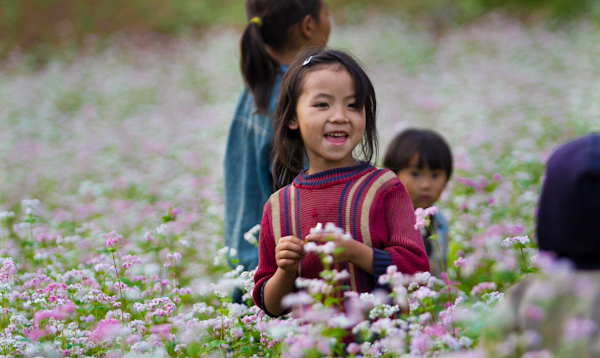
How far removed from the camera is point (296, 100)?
95.5 inches

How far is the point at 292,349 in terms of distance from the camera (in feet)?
5.61

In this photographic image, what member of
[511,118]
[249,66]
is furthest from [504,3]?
[249,66]

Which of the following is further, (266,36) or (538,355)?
(266,36)

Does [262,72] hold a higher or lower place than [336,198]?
higher

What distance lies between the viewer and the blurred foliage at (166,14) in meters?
19.1

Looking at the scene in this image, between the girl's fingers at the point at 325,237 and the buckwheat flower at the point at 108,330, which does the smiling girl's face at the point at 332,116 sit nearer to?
the girl's fingers at the point at 325,237

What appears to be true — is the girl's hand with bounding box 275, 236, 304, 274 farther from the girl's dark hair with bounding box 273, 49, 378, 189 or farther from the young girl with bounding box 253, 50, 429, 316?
the girl's dark hair with bounding box 273, 49, 378, 189

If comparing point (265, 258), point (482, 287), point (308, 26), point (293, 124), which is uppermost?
point (308, 26)

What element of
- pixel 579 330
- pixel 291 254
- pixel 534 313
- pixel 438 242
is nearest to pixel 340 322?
pixel 291 254

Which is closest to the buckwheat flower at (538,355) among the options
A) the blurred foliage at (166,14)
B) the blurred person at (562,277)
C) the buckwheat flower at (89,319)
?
the blurred person at (562,277)

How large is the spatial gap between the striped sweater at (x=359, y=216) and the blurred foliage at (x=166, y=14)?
17.1 metres

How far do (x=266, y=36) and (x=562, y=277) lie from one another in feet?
7.59

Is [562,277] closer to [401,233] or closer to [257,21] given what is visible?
[401,233]

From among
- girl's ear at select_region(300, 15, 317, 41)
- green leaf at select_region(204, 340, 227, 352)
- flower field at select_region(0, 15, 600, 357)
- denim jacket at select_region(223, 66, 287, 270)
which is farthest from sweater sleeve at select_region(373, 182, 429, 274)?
girl's ear at select_region(300, 15, 317, 41)
